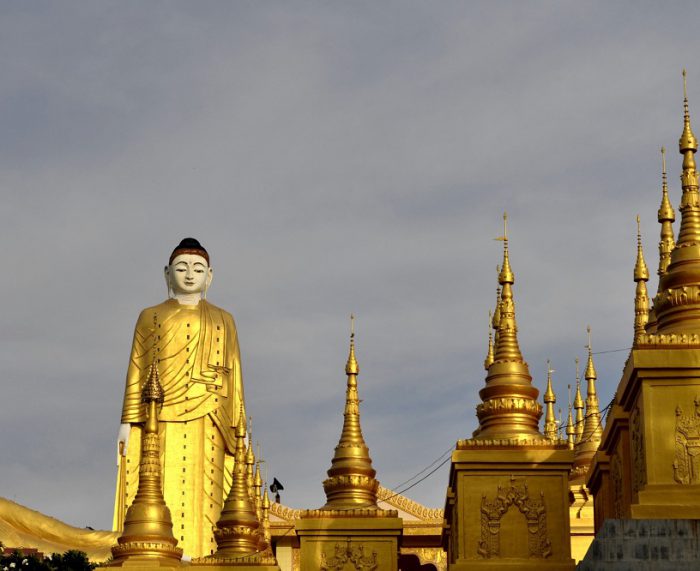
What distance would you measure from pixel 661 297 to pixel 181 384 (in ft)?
78.6

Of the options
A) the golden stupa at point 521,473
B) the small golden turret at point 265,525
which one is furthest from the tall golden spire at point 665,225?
the small golden turret at point 265,525

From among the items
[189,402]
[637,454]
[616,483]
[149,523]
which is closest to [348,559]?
[149,523]

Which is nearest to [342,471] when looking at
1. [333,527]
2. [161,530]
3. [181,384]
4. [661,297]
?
[333,527]

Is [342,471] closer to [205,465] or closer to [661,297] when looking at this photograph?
[661,297]

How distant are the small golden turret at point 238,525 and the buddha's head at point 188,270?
57.8 feet

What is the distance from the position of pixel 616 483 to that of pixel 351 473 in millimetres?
4272

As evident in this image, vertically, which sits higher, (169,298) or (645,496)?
(169,298)

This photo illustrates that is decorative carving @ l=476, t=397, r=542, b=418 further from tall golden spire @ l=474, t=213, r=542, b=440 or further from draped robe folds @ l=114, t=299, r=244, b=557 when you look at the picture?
draped robe folds @ l=114, t=299, r=244, b=557

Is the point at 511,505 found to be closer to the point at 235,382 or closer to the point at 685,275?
the point at 685,275

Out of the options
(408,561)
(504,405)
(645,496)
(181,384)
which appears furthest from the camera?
(181,384)

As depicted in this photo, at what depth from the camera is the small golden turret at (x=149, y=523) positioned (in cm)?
2583

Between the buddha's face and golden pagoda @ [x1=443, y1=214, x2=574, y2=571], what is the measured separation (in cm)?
2255

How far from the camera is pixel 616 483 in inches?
941

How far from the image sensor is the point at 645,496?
812 inches
